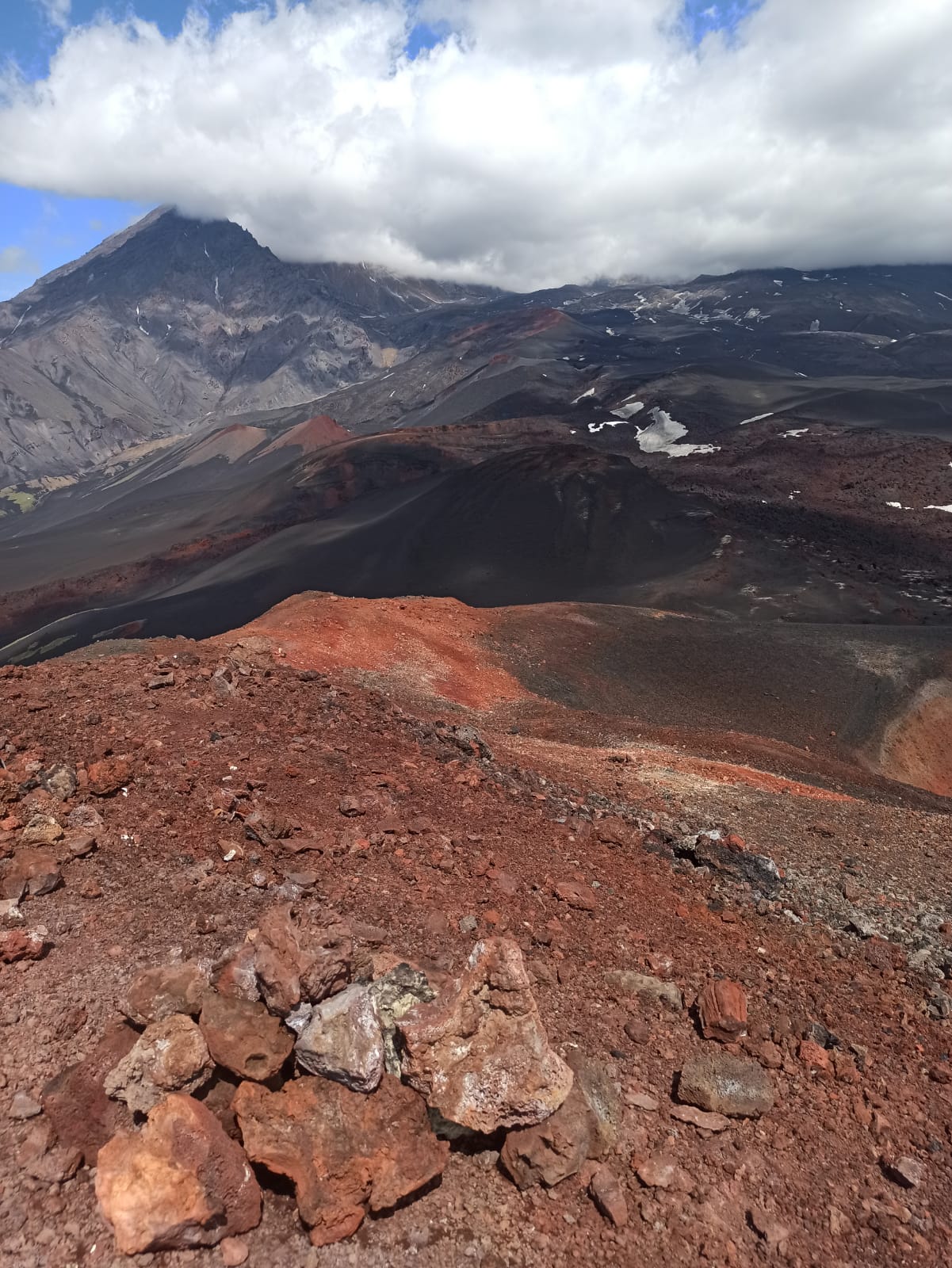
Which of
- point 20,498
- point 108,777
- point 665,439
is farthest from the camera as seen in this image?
point 20,498

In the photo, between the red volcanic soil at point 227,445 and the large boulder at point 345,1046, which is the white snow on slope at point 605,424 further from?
the large boulder at point 345,1046

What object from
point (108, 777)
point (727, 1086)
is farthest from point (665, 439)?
point (727, 1086)

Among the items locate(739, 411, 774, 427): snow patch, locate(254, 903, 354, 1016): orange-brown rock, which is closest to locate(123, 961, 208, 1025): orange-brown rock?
locate(254, 903, 354, 1016): orange-brown rock

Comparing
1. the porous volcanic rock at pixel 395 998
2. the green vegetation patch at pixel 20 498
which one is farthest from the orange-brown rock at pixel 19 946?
the green vegetation patch at pixel 20 498

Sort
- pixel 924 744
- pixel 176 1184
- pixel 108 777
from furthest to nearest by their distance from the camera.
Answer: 1. pixel 924 744
2. pixel 108 777
3. pixel 176 1184

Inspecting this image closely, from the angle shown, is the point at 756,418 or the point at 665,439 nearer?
the point at 665,439

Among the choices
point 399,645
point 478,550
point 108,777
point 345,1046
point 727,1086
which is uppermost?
point 108,777

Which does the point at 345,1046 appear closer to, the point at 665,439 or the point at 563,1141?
the point at 563,1141

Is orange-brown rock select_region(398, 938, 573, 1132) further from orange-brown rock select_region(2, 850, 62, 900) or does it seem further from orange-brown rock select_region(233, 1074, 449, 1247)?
orange-brown rock select_region(2, 850, 62, 900)
